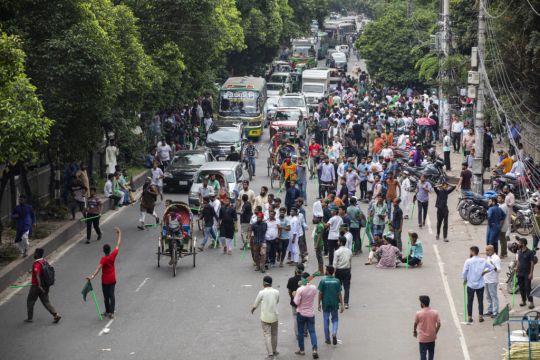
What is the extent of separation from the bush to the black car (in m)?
11.8

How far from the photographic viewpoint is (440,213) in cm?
2755

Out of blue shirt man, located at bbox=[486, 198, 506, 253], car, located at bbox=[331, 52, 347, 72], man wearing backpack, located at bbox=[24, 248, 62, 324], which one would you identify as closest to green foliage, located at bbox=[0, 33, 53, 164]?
man wearing backpack, located at bbox=[24, 248, 62, 324]

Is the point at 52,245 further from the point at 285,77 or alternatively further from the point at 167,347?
the point at 285,77

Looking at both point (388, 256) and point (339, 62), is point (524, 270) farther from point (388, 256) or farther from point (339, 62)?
point (339, 62)

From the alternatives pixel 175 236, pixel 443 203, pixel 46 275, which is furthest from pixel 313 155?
pixel 46 275

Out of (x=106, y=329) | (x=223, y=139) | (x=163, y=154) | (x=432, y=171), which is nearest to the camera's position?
(x=106, y=329)

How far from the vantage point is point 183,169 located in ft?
119

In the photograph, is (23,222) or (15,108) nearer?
(15,108)

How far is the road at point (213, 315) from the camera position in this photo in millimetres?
18562

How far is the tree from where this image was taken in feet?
67.1

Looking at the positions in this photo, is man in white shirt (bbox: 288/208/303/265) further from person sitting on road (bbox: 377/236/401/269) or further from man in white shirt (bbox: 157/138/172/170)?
man in white shirt (bbox: 157/138/172/170)

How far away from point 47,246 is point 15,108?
5.57 m

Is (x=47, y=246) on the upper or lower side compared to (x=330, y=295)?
lower

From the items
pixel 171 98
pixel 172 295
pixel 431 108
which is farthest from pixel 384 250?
pixel 431 108
